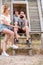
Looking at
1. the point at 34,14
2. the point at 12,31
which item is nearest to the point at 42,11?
the point at 34,14

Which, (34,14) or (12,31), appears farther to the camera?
(34,14)

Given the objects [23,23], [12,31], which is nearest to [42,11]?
[23,23]

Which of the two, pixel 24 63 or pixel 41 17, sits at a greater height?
pixel 41 17

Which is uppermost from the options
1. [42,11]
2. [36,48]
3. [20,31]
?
[42,11]

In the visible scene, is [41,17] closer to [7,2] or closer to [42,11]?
[42,11]

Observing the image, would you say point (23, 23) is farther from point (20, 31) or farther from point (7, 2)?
point (7, 2)

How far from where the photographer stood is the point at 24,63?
375 centimetres

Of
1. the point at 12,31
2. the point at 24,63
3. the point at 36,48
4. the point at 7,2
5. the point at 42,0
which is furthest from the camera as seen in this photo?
the point at 7,2

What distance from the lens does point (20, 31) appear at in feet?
20.2

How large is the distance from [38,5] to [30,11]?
15.5 inches

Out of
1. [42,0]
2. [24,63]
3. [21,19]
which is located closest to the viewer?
[24,63]

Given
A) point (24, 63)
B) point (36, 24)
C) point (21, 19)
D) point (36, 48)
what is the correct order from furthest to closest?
1. point (36, 24)
2. point (21, 19)
3. point (36, 48)
4. point (24, 63)

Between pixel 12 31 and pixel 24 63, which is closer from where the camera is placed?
pixel 24 63

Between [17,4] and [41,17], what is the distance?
Result: 168 centimetres
